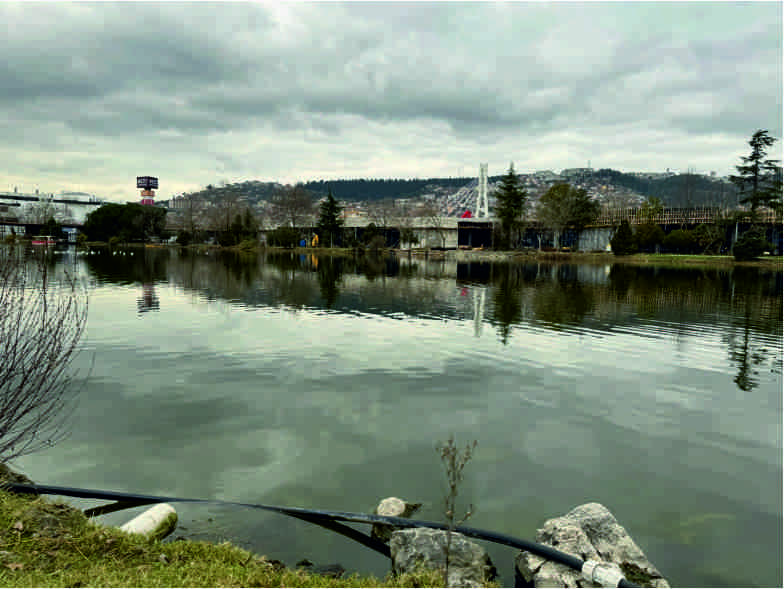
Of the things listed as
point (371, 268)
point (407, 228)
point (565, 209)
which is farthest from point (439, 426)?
point (407, 228)

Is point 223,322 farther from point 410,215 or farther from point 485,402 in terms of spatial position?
point 410,215

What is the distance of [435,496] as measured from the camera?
734 centimetres

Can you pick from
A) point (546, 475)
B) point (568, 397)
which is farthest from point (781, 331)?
point (546, 475)

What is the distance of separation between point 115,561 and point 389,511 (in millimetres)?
2982

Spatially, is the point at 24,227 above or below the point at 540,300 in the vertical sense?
above

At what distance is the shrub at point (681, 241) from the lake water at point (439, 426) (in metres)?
67.6

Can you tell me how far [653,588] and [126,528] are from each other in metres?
5.45

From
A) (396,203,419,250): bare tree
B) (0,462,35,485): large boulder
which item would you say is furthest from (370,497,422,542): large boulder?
(396,203,419,250): bare tree

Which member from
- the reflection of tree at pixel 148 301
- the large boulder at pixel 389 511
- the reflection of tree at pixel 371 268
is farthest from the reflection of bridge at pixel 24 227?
the large boulder at pixel 389 511

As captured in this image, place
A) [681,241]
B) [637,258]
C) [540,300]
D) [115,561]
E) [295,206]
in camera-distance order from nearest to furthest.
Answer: [115,561] → [540,300] → [637,258] → [681,241] → [295,206]

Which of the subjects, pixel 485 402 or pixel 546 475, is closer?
pixel 546 475

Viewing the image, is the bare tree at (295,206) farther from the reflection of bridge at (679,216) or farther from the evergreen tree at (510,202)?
the reflection of bridge at (679,216)

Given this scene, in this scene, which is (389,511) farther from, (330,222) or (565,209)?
(330,222)

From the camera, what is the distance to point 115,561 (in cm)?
492
